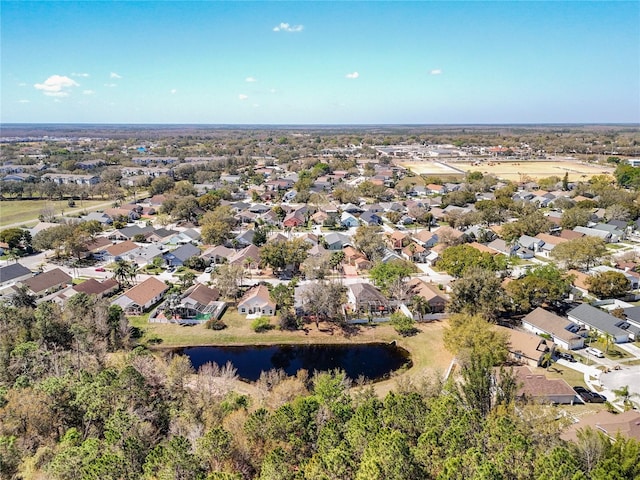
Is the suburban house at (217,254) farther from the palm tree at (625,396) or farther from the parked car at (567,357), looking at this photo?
the palm tree at (625,396)

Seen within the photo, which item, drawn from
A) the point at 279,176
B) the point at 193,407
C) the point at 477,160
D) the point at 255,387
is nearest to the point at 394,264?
the point at 255,387

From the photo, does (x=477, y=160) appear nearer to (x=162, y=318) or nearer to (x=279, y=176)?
(x=279, y=176)

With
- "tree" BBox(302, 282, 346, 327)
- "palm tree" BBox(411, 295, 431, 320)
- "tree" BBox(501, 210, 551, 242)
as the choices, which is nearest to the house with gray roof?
"tree" BBox(501, 210, 551, 242)

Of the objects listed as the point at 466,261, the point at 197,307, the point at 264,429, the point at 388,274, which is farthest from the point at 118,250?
the point at 264,429

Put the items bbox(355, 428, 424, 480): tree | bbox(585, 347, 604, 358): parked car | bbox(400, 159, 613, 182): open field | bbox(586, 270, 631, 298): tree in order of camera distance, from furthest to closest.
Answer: bbox(400, 159, 613, 182): open field
bbox(586, 270, 631, 298): tree
bbox(585, 347, 604, 358): parked car
bbox(355, 428, 424, 480): tree

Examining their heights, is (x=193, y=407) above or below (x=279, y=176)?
below

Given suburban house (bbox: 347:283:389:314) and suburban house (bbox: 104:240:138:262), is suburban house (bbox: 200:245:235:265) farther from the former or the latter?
suburban house (bbox: 347:283:389:314)
